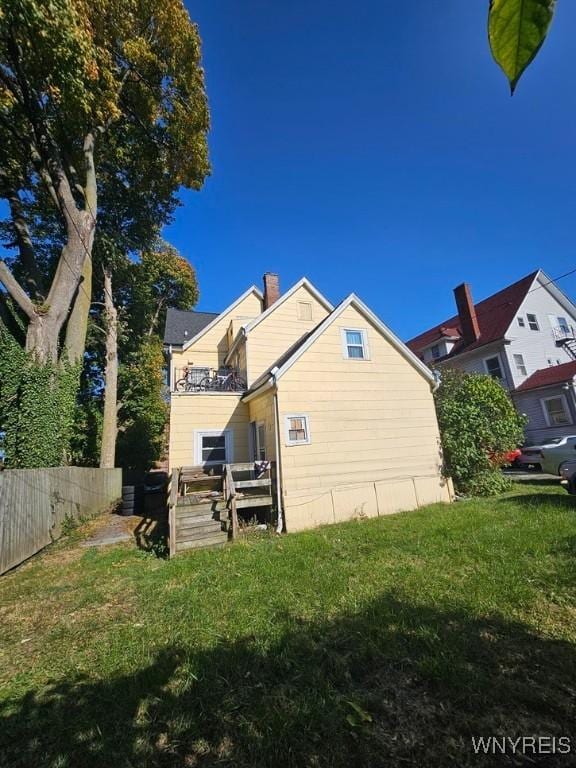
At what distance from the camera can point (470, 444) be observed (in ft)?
36.2

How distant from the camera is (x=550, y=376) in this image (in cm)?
1777

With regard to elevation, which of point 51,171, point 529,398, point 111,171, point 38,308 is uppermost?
point 111,171

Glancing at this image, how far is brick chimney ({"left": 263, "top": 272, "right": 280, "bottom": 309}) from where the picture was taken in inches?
668

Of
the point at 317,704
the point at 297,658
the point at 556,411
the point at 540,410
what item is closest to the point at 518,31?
the point at 317,704

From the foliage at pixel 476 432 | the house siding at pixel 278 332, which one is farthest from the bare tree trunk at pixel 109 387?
the foliage at pixel 476 432

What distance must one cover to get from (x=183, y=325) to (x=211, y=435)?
31.7ft

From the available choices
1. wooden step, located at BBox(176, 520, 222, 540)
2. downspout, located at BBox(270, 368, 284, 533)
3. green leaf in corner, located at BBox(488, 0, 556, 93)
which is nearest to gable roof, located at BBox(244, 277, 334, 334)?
downspout, located at BBox(270, 368, 284, 533)

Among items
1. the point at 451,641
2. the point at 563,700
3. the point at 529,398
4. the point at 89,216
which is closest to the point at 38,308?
the point at 89,216

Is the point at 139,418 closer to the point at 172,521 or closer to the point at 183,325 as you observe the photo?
the point at 183,325

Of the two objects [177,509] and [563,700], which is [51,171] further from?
[563,700]

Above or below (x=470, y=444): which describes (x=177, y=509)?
below

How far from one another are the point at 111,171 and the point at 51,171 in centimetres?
450

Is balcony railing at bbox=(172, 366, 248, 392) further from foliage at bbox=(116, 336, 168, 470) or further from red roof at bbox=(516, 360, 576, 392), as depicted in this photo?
red roof at bbox=(516, 360, 576, 392)

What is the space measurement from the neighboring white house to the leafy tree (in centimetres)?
1824
